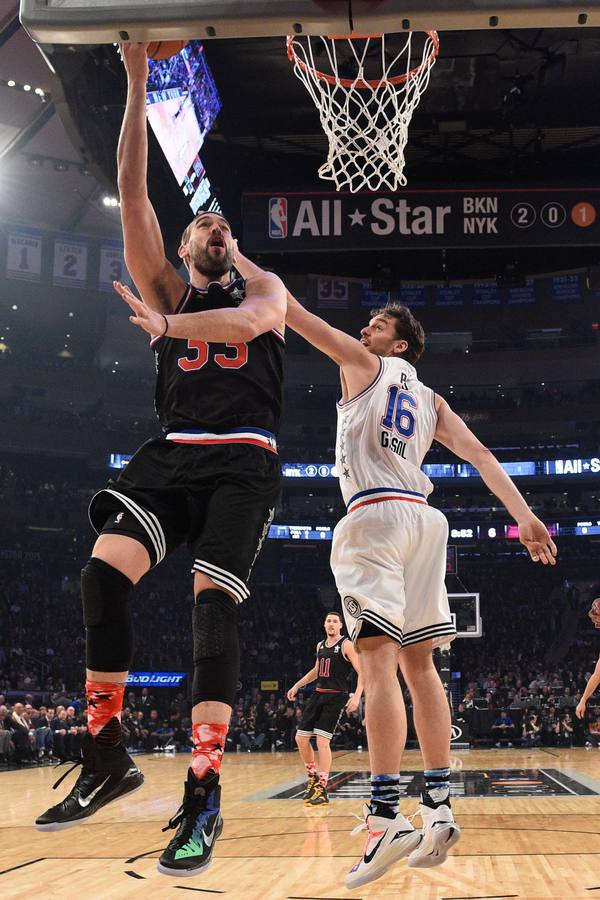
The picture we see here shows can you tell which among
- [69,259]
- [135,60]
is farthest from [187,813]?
[69,259]

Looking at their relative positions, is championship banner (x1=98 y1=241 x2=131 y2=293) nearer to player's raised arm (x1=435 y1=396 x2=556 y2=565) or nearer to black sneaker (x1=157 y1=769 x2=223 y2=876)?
player's raised arm (x1=435 y1=396 x2=556 y2=565)

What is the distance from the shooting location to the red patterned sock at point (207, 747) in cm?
336

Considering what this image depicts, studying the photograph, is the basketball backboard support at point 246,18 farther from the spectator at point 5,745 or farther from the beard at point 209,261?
the spectator at point 5,745

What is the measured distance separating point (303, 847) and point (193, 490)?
4.77 m

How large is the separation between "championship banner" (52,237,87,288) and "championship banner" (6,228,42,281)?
2.12ft

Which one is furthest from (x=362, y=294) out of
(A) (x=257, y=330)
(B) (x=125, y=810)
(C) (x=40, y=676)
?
(A) (x=257, y=330)

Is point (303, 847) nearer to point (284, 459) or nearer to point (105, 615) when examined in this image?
point (105, 615)

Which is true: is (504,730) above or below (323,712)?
below

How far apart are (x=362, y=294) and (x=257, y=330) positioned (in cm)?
3410

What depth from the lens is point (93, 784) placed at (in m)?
3.47

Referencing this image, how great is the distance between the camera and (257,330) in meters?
3.67

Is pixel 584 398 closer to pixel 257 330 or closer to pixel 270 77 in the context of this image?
pixel 270 77

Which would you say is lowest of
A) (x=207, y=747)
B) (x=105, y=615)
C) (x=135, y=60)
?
(x=207, y=747)

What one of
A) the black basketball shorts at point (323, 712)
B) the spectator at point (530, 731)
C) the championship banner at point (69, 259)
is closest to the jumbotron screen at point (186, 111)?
the black basketball shorts at point (323, 712)
